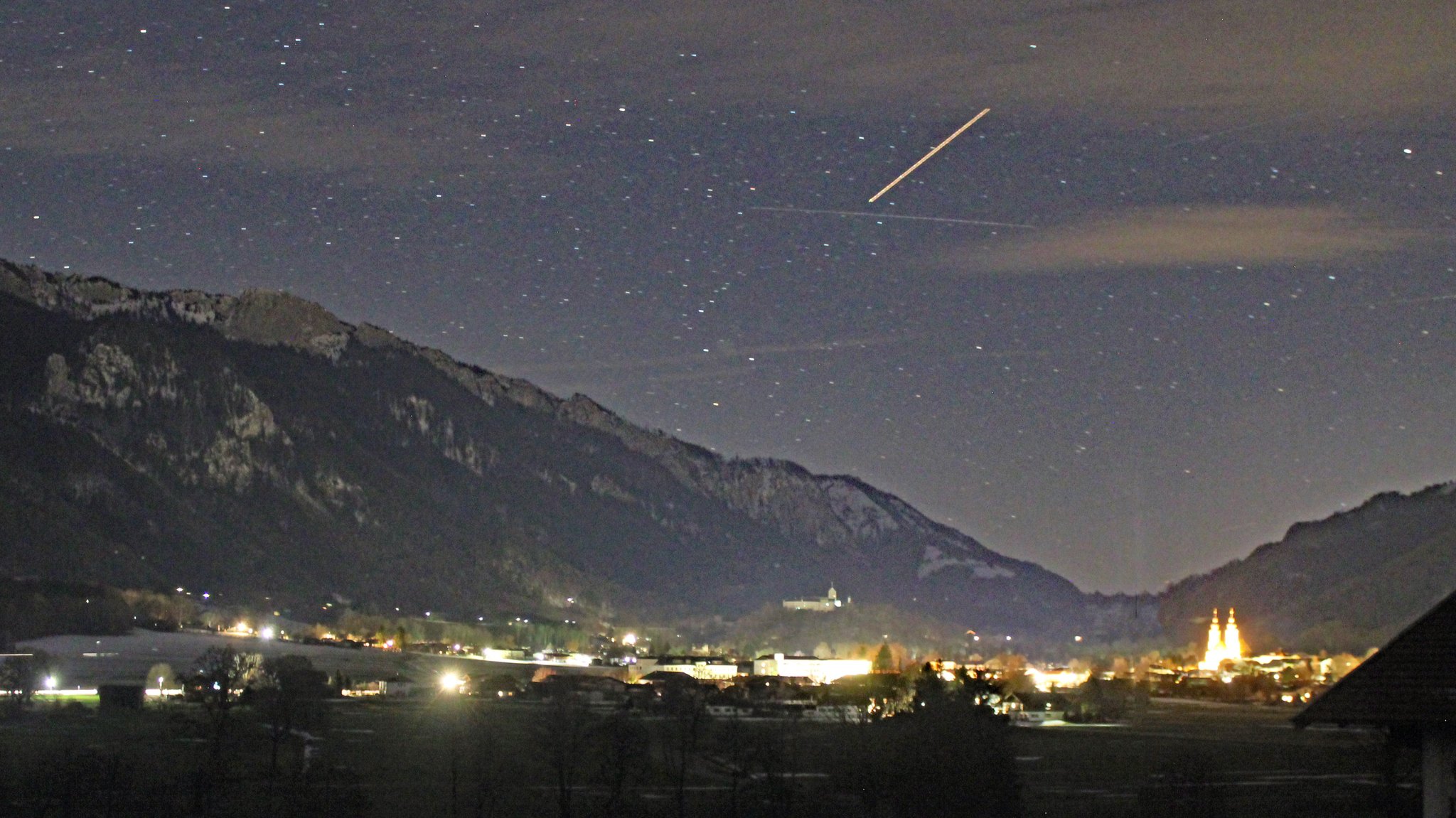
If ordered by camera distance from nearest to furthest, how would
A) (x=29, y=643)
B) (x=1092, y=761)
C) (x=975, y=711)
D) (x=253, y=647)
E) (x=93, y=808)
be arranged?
(x=93, y=808), (x=975, y=711), (x=1092, y=761), (x=29, y=643), (x=253, y=647)

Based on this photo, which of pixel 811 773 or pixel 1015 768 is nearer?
pixel 1015 768

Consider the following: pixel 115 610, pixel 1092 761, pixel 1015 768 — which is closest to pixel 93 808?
pixel 1015 768

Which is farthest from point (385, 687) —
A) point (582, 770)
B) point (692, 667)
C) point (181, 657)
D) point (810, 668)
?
point (810, 668)

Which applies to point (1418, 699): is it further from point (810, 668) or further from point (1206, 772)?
point (810, 668)

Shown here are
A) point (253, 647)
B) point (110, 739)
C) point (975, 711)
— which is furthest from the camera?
point (253, 647)

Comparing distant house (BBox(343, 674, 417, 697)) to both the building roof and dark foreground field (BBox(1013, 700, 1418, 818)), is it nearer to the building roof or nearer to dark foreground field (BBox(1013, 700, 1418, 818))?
dark foreground field (BBox(1013, 700, 1418, 818))

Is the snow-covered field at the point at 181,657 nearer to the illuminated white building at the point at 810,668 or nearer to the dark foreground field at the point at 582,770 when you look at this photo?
the illuminated white building at the point at 810,668

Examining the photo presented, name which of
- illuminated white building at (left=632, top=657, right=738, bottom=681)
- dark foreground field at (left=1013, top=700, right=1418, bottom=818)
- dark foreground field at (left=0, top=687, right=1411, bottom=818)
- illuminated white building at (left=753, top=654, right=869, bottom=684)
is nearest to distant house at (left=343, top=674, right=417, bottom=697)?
dark foreground field at (left=0, top=687, right=1411, bottom=818)

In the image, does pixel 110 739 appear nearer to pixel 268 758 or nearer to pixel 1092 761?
pixel 268 758
